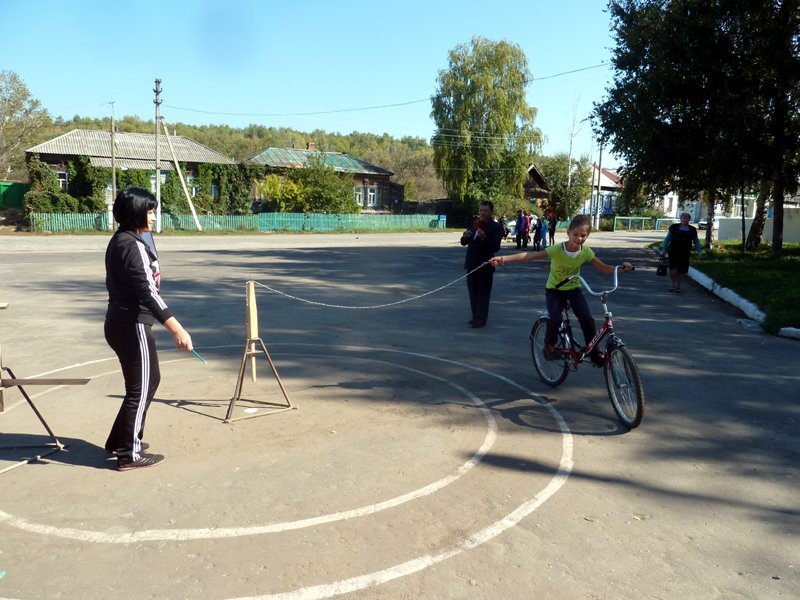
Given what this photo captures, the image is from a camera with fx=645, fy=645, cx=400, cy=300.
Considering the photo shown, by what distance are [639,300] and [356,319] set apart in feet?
21.5

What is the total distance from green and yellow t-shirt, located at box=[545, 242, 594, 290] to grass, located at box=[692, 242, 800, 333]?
17.1 feet

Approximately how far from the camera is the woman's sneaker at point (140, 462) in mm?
4730

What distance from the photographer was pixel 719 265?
755 inches

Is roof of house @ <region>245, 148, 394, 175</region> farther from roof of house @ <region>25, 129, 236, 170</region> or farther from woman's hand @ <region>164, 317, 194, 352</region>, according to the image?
woman's hand @ <region>164, 317, 194, 352</region>

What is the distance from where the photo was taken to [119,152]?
5375cm

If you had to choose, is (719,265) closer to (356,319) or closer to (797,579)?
(356,319)

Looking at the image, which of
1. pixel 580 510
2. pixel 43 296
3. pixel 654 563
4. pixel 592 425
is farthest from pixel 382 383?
pixel 43 296

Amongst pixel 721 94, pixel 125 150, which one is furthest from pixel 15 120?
pixel 721 94

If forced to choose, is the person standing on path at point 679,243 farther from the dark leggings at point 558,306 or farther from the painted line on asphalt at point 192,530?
the painted line on asphalt at point 192,530

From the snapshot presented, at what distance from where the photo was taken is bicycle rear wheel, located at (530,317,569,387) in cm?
697

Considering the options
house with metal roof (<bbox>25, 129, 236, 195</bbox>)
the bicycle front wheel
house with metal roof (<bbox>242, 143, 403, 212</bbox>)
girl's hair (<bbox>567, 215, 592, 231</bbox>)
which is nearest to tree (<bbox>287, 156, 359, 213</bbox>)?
house with metal roof (<bbox>25, 129, 236, 195</bbox>)

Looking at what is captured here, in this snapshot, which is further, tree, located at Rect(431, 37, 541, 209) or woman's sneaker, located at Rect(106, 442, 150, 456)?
tree, located at Rect(431, 37, 541, 209)

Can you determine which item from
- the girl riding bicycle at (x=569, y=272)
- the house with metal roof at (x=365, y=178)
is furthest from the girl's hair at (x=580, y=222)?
the house with metal roof at (x=365, y=178)

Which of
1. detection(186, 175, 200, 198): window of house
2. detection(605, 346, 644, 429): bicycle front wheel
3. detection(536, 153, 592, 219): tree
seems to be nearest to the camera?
detection(605, 346, 644, 429): bicycle front wheel
